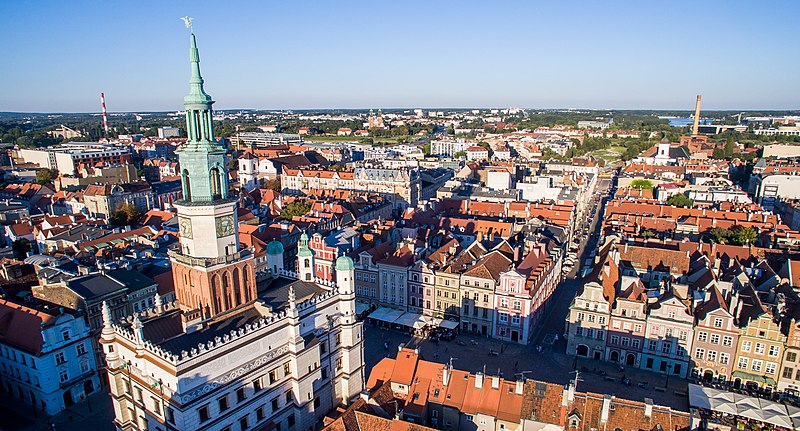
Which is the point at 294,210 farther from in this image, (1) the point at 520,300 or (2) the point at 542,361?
(2) the point at 542,361

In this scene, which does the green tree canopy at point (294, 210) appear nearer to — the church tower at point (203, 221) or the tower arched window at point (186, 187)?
the church tower at point (203, 221)

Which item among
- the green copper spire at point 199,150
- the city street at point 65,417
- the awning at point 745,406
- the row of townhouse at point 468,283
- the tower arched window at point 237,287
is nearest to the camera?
the green copper spire at point 199,150

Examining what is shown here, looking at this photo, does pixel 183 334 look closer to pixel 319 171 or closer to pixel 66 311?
pixel 66 311

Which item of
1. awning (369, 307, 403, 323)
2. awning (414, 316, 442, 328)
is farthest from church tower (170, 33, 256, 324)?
awning (414, 316, 442, 328)

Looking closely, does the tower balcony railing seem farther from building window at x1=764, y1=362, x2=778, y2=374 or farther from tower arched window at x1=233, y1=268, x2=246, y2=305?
building window at x1=764, y1=362, x2=778, y2=374

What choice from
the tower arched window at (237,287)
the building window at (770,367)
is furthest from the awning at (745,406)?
the tower arched window at (237,287)

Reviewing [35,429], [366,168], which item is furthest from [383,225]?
[366,168]

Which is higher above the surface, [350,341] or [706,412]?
[350,341]

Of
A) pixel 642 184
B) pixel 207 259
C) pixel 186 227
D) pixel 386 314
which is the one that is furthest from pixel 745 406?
pixel 642 184
